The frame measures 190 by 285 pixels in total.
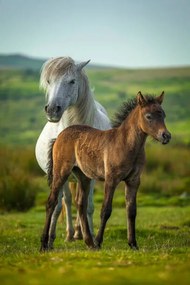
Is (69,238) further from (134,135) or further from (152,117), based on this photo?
(152,117)

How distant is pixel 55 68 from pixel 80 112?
38.6 inches

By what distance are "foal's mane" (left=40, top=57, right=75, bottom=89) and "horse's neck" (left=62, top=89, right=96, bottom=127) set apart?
601 millimetres

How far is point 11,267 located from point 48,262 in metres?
0.45

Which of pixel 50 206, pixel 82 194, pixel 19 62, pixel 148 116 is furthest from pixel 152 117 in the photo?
pixel 19 62

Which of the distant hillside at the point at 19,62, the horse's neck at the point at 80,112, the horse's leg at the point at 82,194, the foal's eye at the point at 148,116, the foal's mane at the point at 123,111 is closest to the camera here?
the foal's eye at the point at 148,116

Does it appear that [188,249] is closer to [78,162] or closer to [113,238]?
[78,162]

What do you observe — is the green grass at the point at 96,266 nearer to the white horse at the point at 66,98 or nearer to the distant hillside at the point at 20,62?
the white horse at the point at 66,98

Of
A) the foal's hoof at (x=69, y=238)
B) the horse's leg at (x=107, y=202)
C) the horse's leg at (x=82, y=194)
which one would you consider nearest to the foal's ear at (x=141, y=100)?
the horse's leg at (x=107, y=202)

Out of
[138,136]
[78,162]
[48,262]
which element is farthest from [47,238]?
[48,262]

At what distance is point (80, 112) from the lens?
1364cm

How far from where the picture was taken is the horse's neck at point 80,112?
44.7ft

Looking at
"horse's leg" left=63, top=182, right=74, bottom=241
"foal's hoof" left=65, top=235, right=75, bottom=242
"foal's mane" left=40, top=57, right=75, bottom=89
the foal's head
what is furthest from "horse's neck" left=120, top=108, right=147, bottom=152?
"foal's hoof" left=65, top=235, right=75, bottom=242

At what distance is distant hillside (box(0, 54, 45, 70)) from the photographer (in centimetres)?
14375

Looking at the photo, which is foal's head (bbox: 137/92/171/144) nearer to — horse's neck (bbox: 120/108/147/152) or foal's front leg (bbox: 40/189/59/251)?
horse's neck (bbox: 120/108/147/152)
